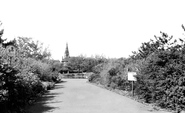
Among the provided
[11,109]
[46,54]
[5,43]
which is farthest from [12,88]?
[46,54]

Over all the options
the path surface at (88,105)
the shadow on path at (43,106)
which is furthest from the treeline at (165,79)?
the shadow on path at (43,106)

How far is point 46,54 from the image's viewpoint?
158 feet

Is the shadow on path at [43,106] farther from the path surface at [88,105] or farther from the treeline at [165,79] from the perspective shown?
the treeline at [165,79]

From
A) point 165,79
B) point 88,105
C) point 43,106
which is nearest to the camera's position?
point 165,79

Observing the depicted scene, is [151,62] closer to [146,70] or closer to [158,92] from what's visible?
[146,70]

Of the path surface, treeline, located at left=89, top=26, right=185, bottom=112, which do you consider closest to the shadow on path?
→ the path surface

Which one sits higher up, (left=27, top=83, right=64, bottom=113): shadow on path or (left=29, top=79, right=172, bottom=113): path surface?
(left=27, top=83, right=64, bottom=113): shadow on path

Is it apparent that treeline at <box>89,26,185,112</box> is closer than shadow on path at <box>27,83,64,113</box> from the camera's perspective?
Yes

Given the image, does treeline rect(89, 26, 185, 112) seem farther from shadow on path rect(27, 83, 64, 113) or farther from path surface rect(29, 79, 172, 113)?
shadow on path rect(27, 83, 64, 113)

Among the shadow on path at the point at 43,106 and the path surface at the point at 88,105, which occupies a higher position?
the shadow on path at the point at 43,106

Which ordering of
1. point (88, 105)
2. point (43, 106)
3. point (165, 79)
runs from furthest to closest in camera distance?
point (88, 105) → point (43, 106) → point (165, 79)

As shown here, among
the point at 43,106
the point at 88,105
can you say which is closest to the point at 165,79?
the point at 88,105

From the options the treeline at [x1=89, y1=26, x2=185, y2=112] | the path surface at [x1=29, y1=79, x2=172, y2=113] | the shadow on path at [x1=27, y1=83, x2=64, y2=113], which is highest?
the treeline at [x1=89, y1=26, x2=185, y2=112]

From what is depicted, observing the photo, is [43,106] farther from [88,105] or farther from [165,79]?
[165,79]
